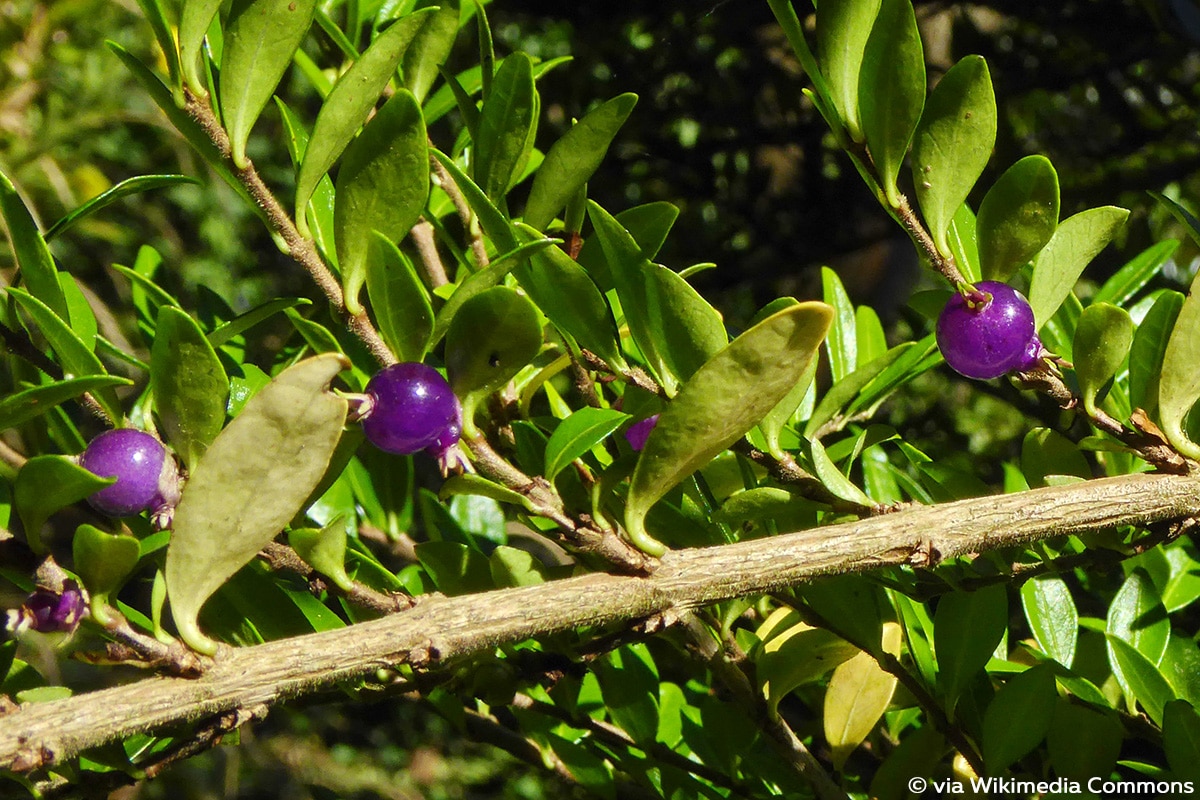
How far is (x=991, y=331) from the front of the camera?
0.67 meters

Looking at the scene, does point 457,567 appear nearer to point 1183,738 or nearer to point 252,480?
point 252,480

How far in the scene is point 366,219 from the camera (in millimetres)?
649

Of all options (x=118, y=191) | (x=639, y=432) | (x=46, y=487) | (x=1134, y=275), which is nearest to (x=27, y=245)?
(x=118, y=191)

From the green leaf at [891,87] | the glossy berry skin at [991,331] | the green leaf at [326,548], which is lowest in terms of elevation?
the glossy berry skin at [991,331]

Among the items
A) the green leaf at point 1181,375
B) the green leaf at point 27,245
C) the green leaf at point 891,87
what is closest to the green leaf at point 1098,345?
the green leaf at point 1181,375

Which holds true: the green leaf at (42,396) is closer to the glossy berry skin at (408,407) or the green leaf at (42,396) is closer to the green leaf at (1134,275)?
the glossy berry skin at (408,407)

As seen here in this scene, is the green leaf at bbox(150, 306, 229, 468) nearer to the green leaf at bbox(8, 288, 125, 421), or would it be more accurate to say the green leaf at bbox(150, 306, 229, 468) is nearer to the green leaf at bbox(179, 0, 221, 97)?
the green leaf at bbox(8, 288, 125, 421)

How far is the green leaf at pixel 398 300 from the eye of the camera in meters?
0.60

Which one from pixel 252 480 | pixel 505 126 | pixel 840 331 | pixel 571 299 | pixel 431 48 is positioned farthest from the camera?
pixel 840 331

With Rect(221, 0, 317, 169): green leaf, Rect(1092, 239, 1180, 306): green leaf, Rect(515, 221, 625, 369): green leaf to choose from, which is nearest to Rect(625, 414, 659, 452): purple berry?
Rect(515, 221, 625, 369): green leaf

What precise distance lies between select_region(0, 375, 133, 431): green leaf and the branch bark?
0.50ft

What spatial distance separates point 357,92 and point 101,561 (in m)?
0.30

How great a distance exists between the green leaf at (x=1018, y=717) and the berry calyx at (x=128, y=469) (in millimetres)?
609

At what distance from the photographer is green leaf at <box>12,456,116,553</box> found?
0.56 m
